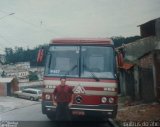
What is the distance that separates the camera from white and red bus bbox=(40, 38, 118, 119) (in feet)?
29.8

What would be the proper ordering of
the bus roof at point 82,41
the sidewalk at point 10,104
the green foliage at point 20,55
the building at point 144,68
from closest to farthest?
the bus roof at point 82,41, the building at point 144,68, the sidewalk at point 10,104, the green foliage at point 20,55

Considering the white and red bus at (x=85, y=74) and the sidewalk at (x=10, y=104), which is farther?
the sidewalk at (x=10, y=104)

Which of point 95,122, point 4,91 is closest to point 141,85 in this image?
point 95,122

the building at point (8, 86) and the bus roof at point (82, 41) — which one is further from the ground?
the bus roof at point (82, 41)

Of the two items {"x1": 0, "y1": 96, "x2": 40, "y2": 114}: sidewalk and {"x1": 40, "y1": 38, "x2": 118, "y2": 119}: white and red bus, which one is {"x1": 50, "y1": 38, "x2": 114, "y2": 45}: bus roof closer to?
{"x1": 40, "y1": 38, "x2": 118, "y2": 119}: white and red bus

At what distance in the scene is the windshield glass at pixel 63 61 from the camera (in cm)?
926

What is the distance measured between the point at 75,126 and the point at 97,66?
180 centimetres

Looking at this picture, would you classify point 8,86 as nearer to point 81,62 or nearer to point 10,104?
point 10,104

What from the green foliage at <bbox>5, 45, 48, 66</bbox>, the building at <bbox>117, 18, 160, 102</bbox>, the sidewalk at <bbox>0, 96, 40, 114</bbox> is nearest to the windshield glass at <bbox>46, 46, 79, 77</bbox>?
the building at <bbox>117, 18, 160, 102</bbox>

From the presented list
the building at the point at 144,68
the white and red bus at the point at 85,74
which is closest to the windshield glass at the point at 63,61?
the white and red bus at the point at 85,74

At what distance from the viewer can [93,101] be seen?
9102 mm

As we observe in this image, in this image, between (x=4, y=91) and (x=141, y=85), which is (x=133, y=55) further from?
(x=4, y=91)

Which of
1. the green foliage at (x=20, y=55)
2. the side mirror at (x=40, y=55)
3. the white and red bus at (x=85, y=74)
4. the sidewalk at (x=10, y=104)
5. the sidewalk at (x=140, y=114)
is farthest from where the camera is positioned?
the green foliage at (x=20, y=55)

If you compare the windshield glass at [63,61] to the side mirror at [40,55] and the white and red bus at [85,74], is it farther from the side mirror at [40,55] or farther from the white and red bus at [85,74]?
the side mirror at [40,55]
